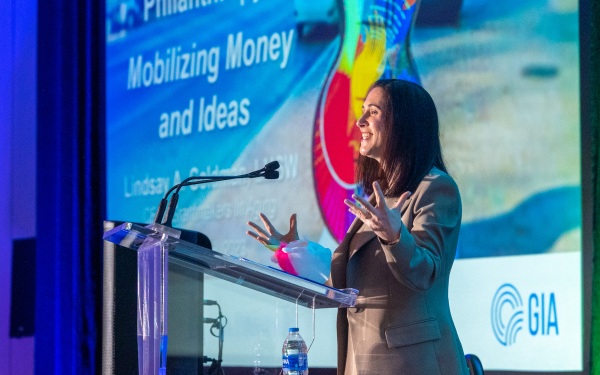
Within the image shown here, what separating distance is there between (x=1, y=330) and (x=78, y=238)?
1.00 m

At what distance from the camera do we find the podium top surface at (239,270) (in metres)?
1.40

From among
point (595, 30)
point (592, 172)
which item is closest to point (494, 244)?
point (592, 172)

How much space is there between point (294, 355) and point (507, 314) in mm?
1546

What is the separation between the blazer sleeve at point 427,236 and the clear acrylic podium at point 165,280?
0.43 ft

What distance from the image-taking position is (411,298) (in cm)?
154

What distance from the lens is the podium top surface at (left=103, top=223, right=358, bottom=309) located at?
140 cm

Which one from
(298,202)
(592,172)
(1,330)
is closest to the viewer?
(592,172)

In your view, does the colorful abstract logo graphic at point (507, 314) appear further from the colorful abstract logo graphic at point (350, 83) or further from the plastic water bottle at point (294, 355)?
the plastic water bottle at point (294, 355)

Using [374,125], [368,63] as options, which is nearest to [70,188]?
[368,63]

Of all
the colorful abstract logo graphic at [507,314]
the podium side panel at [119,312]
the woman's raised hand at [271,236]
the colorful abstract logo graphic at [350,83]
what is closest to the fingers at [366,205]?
the woman's raised hand at [271,236]

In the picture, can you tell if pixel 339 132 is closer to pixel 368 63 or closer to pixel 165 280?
pixel 368 63

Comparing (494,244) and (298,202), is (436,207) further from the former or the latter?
(298,202)

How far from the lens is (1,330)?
466 cm

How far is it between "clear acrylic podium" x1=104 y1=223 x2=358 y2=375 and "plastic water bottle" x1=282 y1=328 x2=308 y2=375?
10 centimetres
